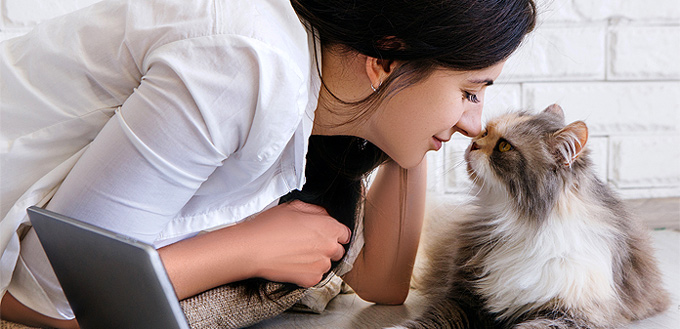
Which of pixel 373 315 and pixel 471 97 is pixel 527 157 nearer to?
pixel 471 97

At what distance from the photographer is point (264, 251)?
95 centimetres

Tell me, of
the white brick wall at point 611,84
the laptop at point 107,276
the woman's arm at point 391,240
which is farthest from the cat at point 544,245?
the white brick wall at point 611,84

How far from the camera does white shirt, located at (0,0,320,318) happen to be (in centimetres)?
69

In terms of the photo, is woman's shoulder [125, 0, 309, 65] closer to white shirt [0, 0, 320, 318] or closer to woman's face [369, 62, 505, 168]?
white shirt [0, 0, 320, 318]

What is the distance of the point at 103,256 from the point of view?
58 centimetres

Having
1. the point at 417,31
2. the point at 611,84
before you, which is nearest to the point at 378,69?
the point at 417,31

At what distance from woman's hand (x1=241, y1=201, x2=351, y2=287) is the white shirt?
0.37 feet

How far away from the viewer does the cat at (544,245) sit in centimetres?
90

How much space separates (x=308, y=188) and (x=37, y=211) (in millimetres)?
529

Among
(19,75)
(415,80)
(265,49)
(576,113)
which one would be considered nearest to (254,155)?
(265,49)

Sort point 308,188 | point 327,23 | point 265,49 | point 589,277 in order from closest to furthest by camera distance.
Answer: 1. point 265,49
2. point 327,23
3. point 589,277
4. point 308,188

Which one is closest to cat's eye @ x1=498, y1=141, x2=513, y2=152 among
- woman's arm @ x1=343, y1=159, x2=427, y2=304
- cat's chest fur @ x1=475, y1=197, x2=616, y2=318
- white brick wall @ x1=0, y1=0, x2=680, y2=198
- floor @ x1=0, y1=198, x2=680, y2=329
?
cat's chest fur @ x1=475, y1=197, x2=616, y2=318

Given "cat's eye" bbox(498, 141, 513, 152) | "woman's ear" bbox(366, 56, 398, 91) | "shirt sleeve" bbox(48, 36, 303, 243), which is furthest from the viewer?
"cat's eye" bbox(498, 141, 513, 152)

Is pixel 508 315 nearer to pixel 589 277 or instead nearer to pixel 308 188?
pixel 589 277
